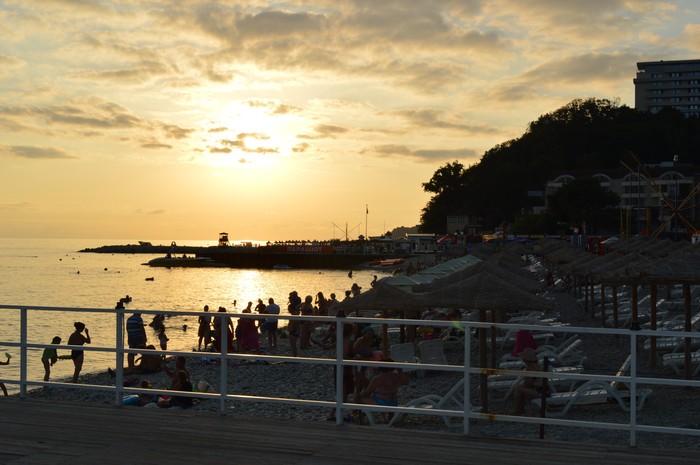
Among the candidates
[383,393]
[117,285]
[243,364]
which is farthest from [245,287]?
[383,393]

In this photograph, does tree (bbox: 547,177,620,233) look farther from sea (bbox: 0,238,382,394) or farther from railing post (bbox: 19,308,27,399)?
railing post (bbox: 19,308,27,399)

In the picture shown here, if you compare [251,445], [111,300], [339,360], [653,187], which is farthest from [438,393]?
[653,187]

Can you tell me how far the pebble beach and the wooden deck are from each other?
66 cm

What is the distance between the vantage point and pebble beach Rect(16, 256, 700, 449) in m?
11.5

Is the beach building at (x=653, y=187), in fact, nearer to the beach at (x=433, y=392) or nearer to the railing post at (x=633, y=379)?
the beach at (x=433, y=392)

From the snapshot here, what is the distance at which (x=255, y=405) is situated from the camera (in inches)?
633

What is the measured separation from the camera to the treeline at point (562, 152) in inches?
5581

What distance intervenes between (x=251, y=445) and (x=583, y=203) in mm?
98870

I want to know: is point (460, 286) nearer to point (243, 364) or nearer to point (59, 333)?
point (243, 364)

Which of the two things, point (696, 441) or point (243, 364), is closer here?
point (696, 441)

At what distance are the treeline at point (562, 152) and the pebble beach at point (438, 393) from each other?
118005 mm

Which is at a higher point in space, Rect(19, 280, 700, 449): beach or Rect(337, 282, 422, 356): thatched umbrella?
Rect(337, 282, 422, 356): thatched umbrella

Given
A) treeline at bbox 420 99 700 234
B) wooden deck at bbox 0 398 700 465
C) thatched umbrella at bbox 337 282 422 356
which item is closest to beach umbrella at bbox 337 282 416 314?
thatched umbrella at bbox 337 282 422 356

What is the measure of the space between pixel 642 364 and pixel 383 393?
29.8 ft
